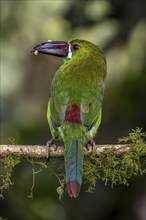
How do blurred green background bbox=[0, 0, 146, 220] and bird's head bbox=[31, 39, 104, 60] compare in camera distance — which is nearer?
bird's head bbox=[31, 39, 104, 60]

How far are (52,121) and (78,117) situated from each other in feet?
0.68

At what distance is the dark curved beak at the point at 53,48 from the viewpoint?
5.45 m

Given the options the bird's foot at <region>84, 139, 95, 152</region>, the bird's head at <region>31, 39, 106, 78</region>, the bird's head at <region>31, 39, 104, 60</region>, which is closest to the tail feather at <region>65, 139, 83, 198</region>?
the bird's foot at <region>84, 139, 95, 152</region>

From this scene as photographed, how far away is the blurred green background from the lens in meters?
6.39

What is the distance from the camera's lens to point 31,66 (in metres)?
9.52

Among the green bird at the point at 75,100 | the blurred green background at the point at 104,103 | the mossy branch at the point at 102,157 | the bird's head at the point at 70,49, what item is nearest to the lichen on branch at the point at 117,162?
the mossy branch at the point at 102,157

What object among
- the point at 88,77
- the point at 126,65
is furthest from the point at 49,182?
the point at 126,65

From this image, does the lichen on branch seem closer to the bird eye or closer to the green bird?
the green bird

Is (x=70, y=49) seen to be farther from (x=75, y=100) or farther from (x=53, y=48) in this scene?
(x=75, y=100)

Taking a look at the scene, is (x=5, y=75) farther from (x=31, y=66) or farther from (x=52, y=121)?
(x=52, y=121)

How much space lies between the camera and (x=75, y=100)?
16.3 ft

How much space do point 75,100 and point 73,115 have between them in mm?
153

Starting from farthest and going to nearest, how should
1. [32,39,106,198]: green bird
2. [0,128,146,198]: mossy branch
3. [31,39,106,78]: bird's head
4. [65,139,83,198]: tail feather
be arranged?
[31,39,106,78]: bird's head → [0,128,146,198]: mossy branch → [32,39,106,198]: green bird → [65,139,83,198]: tail feather

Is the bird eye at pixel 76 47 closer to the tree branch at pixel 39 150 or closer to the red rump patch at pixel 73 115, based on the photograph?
the red rump patch at pixel 73 115
